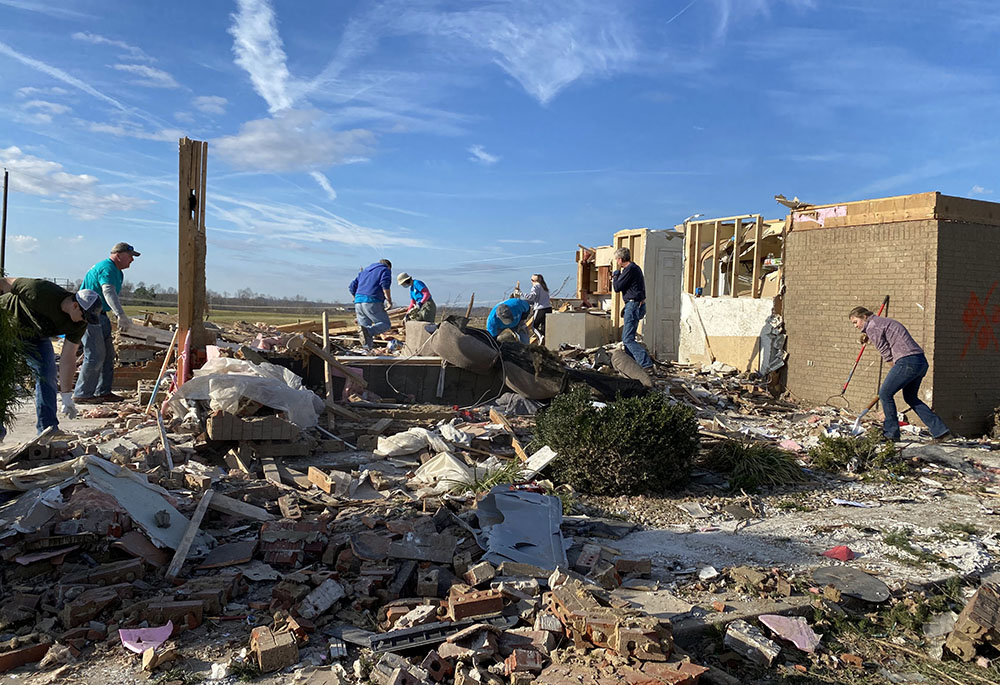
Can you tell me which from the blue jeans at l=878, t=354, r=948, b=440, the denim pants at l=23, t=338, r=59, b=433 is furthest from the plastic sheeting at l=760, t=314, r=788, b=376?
the denim pants at l=23, t=338, r=59, b=433

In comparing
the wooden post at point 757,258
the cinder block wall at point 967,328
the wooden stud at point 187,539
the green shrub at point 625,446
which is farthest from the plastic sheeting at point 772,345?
the wooden stud at point 187,539

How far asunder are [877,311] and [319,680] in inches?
367

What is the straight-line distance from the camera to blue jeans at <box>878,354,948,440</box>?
7.84 metres

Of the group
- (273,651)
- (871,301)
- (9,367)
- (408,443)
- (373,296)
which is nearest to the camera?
(273,651)

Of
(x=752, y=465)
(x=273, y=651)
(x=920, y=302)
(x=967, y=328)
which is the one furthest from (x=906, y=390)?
(x=273, y=651)

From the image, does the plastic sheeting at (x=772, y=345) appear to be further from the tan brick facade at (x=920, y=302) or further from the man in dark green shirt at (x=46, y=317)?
the man in dark green shirt at (x=46, y=317)

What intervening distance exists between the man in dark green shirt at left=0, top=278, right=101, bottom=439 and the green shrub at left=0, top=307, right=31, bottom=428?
1.18 metres

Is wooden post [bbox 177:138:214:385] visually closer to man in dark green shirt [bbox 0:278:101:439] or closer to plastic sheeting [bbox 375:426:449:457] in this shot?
man in dark green shirt [bbox 0:278:101:439]

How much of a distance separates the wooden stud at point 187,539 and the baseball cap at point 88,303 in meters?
2.14

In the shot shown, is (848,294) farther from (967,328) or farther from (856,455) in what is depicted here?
(856,455)

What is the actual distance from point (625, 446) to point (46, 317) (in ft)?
16.5

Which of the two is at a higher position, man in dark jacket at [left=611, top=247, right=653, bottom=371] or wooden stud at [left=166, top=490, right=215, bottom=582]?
man in dark jacket at [left=611, top=247, right=653, bottom=371]

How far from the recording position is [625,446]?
20.2 feet

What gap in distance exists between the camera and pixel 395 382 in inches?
388
